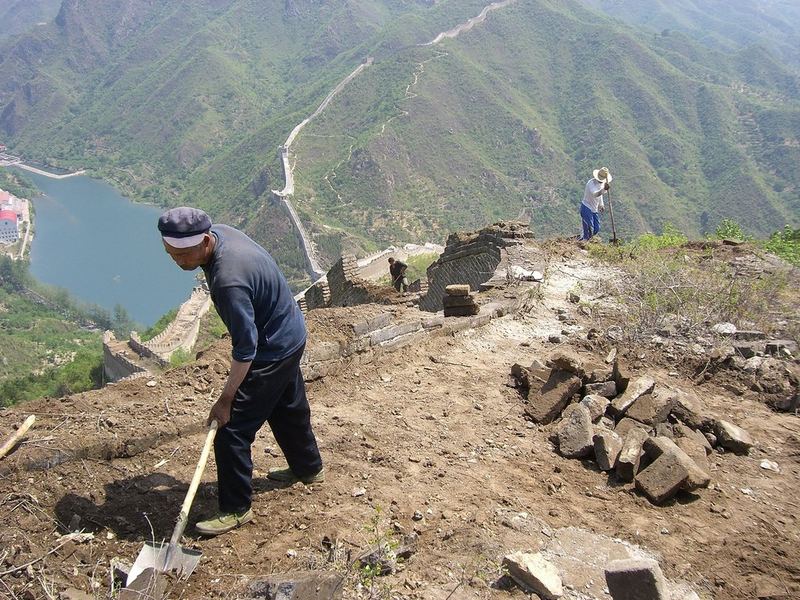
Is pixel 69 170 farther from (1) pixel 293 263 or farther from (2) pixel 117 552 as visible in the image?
(2) pixel 117 552

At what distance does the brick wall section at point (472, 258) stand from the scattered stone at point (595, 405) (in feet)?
16.2

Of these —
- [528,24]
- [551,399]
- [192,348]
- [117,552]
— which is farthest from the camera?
[528,24]

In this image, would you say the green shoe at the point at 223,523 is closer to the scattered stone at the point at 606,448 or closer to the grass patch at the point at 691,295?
the scattered stone at the point at 606,448

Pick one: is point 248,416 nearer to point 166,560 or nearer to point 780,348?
point 166,560

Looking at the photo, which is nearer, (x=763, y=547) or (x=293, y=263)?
(x=763, y=547)

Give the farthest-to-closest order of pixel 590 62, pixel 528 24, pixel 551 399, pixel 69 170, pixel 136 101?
pixel 136 101, pixel 69 170, pixel 528 24, pixel 590 62, pixel 551 399

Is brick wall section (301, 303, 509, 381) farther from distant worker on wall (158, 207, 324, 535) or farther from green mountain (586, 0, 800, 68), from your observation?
green mountain (586, 0, 800, 68)

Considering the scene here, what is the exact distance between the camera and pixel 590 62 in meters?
88.4

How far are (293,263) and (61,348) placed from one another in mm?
19845

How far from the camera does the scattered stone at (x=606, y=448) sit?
344cm

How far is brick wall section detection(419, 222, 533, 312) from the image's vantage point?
9426 mm

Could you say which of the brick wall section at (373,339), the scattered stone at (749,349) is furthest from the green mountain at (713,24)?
the brick wall section at (373,339)

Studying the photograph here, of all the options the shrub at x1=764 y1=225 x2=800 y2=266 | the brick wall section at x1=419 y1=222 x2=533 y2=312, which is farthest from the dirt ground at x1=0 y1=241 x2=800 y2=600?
the shrub at x1=764 y1=225 x2=800 y2=266

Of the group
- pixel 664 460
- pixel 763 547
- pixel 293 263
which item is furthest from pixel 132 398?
pixel 293 263
